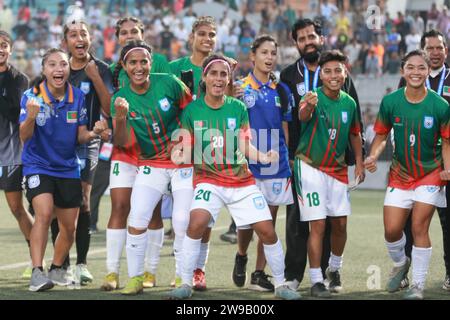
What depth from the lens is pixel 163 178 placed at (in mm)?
8164

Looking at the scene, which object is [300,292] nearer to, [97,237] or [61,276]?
[61,276]

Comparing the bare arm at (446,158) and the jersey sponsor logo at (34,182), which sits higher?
the bare arm at (446,158)

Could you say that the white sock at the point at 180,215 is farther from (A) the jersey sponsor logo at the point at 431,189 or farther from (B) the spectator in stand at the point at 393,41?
(B) the spectator in stand at the point at 393,41

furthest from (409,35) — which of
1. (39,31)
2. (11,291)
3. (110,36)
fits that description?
(11,291)

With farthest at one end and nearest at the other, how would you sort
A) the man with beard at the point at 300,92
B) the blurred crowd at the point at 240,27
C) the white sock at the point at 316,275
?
the blurred crowd at the point at 240,27
the man with beard at the point at 300,92
the white sock at the point at 316,275

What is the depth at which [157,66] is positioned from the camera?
358 inches

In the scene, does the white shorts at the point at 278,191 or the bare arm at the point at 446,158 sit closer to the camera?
the bare arm at the point at 446,158

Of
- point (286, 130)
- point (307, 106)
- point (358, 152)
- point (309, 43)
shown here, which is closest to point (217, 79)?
point (307, 106)

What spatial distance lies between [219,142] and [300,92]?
107 cm

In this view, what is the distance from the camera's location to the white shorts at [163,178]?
810cm

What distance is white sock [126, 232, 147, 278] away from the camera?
8.04 metres

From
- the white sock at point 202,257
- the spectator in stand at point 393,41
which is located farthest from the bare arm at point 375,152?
the spectator in stand at point 393,41

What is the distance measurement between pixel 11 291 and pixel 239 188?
6.83 feet

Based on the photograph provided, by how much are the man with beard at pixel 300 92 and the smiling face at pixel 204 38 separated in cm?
79
